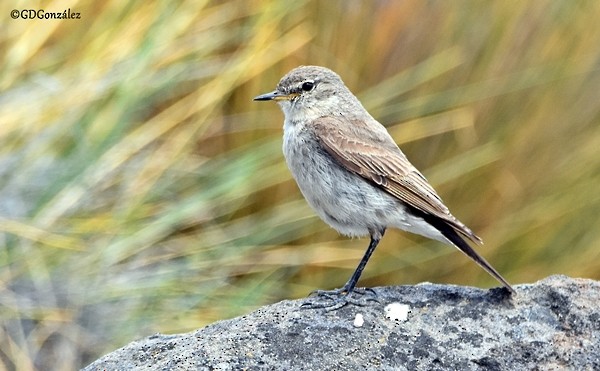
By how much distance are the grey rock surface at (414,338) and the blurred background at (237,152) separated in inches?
64.1

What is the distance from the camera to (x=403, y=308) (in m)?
3.57

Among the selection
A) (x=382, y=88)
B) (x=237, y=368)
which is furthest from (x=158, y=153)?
(x=237, y=368)

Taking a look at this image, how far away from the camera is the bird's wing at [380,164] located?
13.2 ft

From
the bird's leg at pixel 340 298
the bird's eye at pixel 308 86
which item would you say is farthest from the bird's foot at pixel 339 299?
the bird's eye at pixel 308 86

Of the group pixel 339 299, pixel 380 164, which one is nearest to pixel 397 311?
pixel 339 299

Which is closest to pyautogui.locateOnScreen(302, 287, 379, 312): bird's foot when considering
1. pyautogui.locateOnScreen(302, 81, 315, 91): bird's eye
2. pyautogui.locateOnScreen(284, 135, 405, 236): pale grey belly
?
pyautogui.locateOnScreen(284, 135, 405, 236): pale grey belly

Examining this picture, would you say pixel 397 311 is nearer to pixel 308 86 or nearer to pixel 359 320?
pixel 359 320

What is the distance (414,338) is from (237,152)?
242cm

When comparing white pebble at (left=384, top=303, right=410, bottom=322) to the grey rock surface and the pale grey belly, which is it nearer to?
the grey rock surface

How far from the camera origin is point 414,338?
334 centimetres

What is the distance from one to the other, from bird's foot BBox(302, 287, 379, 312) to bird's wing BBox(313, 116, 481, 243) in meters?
0.47

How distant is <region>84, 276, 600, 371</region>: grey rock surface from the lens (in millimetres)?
3205

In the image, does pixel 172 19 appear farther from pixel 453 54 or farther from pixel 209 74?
pixel 453 54

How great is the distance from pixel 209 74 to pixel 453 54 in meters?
1.49
